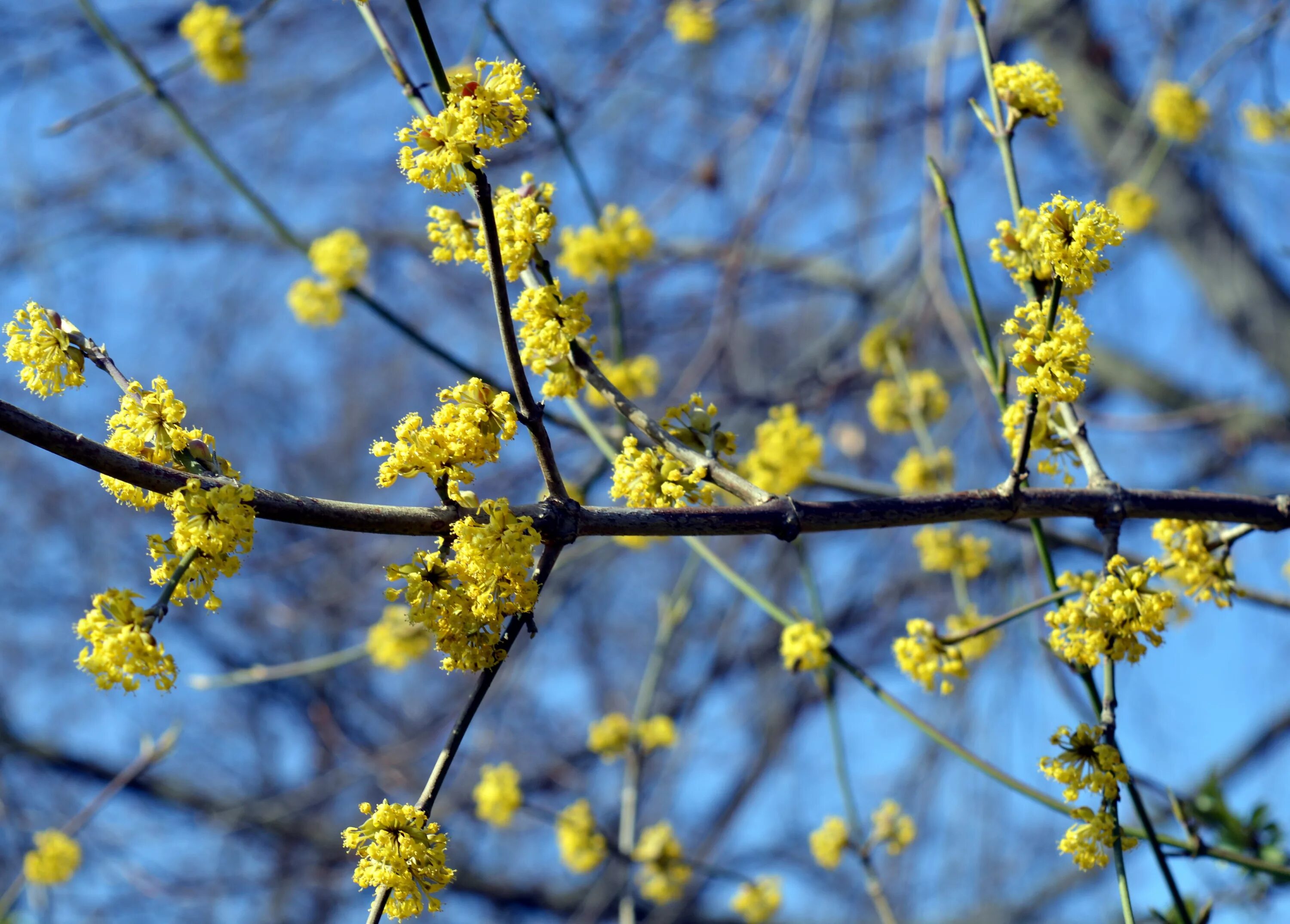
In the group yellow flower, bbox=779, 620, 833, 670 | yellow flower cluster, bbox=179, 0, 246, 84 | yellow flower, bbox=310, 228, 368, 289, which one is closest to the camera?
yellow flower, bbox=779, 620, 833, 670

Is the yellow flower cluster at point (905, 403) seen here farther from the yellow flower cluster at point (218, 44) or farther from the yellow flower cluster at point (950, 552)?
the yellow flower cluster at point (218, 44)

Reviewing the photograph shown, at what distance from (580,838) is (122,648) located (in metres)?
2.28

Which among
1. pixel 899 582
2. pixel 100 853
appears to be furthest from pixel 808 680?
pixel 100 853

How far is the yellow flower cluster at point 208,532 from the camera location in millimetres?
1310

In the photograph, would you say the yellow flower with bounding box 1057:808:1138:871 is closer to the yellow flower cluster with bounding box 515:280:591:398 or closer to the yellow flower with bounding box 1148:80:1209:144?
the yellow flower cluster with bounding box 515:280:591:398

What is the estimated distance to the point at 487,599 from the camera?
56.0 inches

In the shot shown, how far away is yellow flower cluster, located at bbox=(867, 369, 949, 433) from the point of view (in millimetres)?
3377

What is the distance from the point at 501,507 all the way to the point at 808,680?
5277 millimetres

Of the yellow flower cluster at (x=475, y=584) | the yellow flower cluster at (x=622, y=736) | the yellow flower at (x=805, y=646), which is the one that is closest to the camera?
the yellow flower cluster at (x=475, y=584)

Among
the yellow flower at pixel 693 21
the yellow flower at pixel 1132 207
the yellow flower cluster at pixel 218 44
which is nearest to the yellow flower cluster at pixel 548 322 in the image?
the yellow flower cluster at pixel 218 44

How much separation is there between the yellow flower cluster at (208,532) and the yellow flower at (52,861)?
9.94 feet

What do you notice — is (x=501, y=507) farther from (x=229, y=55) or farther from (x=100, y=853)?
(x=100, y=853)

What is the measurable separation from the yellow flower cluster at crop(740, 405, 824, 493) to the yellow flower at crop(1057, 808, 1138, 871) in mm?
1359

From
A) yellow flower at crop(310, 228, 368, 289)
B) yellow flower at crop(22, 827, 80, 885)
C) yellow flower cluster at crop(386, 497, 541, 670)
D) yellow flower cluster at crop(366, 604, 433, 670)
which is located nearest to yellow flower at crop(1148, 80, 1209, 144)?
A: yellow flower at crop(310, 228, 368, 289)
